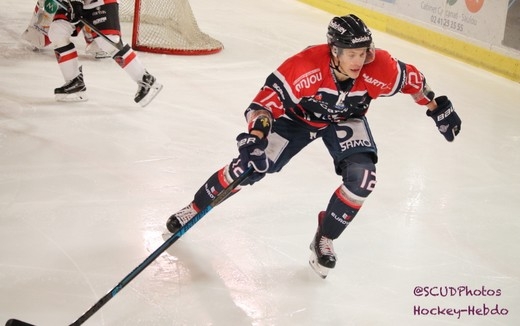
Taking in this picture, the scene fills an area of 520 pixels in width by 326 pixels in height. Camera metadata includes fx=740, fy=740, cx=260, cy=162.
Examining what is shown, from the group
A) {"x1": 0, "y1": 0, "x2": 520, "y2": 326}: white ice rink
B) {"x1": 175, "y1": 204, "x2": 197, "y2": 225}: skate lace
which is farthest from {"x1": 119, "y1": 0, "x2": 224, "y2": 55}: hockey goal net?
{"x1": 175, "y1": 204, "x2": 197, "y2": 225}: skate lace

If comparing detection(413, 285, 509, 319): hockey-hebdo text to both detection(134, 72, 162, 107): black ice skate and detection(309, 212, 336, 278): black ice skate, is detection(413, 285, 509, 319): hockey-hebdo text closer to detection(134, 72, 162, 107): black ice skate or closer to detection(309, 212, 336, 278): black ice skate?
detection(309, 212, 336, 278): black ice skate

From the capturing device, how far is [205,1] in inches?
300

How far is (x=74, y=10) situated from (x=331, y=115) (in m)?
2.01

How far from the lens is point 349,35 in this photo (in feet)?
8.17

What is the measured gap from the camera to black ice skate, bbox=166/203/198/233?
283 centimetres

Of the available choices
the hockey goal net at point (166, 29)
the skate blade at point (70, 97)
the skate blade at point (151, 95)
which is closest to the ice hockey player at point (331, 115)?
the skate blade at point (151, 95)

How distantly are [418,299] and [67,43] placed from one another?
8.39 feet

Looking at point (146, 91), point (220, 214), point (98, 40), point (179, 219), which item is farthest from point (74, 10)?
point (179, 219)

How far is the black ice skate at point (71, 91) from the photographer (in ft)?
13.9

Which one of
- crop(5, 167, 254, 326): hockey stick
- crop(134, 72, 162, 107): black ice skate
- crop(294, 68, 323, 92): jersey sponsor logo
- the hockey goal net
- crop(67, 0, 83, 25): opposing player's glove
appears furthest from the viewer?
the hockey goal net

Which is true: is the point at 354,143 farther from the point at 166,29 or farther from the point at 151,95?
the point at 166,29

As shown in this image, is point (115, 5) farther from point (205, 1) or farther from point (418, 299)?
point (205, 1)

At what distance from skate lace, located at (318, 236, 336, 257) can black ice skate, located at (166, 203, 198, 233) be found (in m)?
0.51

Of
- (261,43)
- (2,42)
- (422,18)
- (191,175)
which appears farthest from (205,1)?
(191,175)
